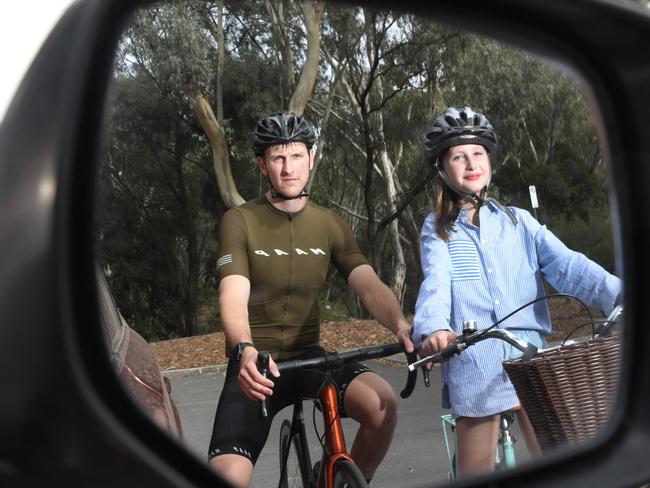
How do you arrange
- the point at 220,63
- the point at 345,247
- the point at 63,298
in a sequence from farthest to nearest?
1. the point at 345,247
2. the point at 220,63
3. the point at 63,298

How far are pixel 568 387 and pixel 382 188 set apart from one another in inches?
27.2

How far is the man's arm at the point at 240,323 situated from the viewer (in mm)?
1915

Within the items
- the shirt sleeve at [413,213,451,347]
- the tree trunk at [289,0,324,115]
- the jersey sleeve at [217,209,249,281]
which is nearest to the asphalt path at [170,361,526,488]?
the shirt sleeve at [413,213,451,347]

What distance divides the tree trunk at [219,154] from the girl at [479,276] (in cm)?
47

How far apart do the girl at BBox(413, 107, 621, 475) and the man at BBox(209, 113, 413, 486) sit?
149mm

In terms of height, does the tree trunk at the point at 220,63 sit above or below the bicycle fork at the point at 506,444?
above

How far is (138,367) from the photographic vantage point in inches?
62.5

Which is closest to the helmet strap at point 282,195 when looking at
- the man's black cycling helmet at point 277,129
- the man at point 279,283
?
the man at point 279,283

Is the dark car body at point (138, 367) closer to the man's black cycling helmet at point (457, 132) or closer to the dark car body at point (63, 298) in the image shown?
the dark car body at point (63, 298)

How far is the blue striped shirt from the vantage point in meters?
2.11

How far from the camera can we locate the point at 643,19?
67.7 inches

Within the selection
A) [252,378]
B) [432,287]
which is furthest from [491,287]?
[252,378]

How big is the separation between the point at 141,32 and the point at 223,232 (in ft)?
1.85

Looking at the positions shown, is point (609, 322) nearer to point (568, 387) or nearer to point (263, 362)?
point (568, 387)
